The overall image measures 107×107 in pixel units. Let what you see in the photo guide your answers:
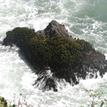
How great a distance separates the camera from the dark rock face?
40.6 meters

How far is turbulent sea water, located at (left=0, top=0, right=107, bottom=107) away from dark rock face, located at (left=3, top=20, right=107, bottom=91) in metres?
0.73

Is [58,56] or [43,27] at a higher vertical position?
[43,27]

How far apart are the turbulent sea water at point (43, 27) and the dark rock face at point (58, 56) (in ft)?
2.40

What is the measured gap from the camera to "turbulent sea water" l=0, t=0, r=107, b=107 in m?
38.4

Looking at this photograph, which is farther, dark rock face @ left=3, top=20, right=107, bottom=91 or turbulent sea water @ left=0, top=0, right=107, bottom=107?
dark rock face @ left=3, top=20, right=107, bottom=91

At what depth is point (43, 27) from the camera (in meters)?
49.7

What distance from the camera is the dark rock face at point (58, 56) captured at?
4059cm

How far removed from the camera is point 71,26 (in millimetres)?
50750

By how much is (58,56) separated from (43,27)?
9351mm

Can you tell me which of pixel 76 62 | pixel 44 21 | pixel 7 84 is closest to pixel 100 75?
pixel 76 62

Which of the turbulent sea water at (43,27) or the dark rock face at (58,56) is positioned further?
A: the dark rock face at (58,56)

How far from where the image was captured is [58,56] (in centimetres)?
4100

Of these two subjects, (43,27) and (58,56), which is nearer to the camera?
(58,56)

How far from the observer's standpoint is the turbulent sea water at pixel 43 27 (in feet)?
126
